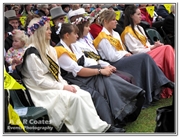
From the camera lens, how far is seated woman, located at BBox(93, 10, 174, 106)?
6.11 m

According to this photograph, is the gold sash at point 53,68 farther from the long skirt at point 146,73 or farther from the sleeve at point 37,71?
the long skirt at point 146,73

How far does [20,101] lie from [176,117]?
1761mm

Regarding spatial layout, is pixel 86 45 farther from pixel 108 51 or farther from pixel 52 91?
pixel 52 91

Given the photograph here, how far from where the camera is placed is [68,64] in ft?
17.4

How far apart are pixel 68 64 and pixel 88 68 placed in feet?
0.92

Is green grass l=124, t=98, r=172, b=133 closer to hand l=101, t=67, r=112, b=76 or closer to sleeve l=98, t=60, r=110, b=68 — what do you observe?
hand l=101, t=67, r=112, b=76

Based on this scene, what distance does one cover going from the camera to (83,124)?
4.60 m

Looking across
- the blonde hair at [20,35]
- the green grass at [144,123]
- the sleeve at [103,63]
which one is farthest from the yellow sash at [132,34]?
the blonde hair at [20,35]

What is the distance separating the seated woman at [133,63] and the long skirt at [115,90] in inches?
27.6

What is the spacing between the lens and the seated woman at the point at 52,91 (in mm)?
4602

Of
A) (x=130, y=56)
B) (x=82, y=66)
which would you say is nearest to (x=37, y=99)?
(x=82, y=66)

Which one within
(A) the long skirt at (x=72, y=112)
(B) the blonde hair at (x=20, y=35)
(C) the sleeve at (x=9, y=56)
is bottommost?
(A) the long skirt at (x=72, y=112)

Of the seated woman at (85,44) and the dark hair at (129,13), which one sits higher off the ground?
the dark hair at (129,13)

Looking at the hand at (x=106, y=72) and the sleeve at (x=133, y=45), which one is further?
the sleeve at (x=133, y=45)
